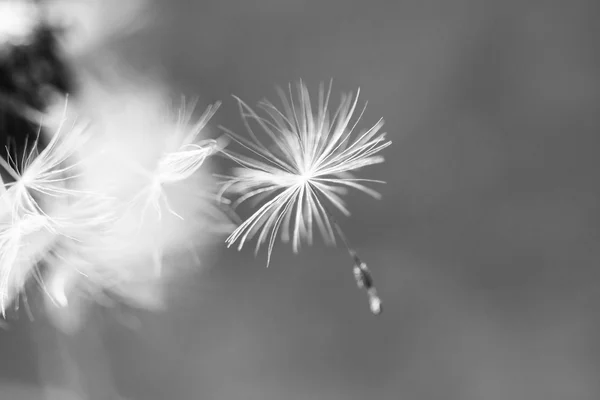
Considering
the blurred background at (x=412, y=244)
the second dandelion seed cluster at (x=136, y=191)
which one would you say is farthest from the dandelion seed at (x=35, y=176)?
the blurred background at (x=412, y=244)

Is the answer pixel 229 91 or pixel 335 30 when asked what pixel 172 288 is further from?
pixel 335 30

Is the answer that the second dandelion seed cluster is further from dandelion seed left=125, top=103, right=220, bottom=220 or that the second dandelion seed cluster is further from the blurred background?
the blurred background

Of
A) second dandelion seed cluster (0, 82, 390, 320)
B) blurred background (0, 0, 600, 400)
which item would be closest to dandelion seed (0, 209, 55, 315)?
second dandelion seed cluster (0, 82, 390, 320)

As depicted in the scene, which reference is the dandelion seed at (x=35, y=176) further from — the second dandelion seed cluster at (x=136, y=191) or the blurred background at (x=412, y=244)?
the blurred background at (x=412, y=244)

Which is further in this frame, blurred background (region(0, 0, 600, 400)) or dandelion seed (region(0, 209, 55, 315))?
blurred background (region(0, 0, 600, 400))

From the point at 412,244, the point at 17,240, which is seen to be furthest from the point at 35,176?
the point at 412,244

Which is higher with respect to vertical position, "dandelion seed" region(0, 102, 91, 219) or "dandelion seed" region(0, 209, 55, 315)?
"dandelion seed" region(0, 102, 91, 219)
